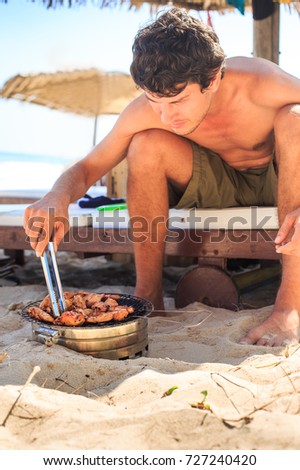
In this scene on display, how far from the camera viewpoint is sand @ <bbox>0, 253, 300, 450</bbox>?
1.39 metres

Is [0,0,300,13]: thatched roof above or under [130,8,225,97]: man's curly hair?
above

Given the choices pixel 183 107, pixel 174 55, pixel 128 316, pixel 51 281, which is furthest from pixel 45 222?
pixel 174 55

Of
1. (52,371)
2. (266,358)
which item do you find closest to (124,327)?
(52,371)

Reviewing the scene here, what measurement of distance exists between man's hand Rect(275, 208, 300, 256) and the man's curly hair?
76 centimetres

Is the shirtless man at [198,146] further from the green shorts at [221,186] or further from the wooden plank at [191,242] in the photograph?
the wooden plank at [191,242]

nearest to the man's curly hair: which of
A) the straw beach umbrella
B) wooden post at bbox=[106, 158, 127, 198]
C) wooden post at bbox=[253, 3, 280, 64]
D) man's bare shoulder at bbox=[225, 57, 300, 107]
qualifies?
man's bare shoulder at bbox=[225, 57, 300, 107]

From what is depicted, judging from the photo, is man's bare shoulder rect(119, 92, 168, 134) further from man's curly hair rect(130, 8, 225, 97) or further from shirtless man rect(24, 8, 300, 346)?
man's curly hair rect(130, 8, 225, 97)

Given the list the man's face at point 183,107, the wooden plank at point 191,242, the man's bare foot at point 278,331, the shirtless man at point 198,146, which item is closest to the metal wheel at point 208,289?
the wooden plank at point 191,242

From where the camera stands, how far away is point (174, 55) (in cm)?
242

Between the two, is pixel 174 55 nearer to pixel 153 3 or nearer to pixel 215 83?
pixel 215 83

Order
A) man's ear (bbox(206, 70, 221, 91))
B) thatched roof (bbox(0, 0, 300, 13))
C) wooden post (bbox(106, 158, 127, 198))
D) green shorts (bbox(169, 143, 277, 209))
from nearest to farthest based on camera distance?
man's ear (bbox(206, 70, 221, 91)) < green shorts (bbox(169, 143, 277, 209)) < wooden post (bbox(106, 158, 127, 198)) < thatched roof (bbox(0, 0, 300, 13))

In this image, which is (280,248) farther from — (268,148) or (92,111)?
(92,111)

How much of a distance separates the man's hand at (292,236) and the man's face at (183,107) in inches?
26.7

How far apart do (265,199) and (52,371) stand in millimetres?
1784
